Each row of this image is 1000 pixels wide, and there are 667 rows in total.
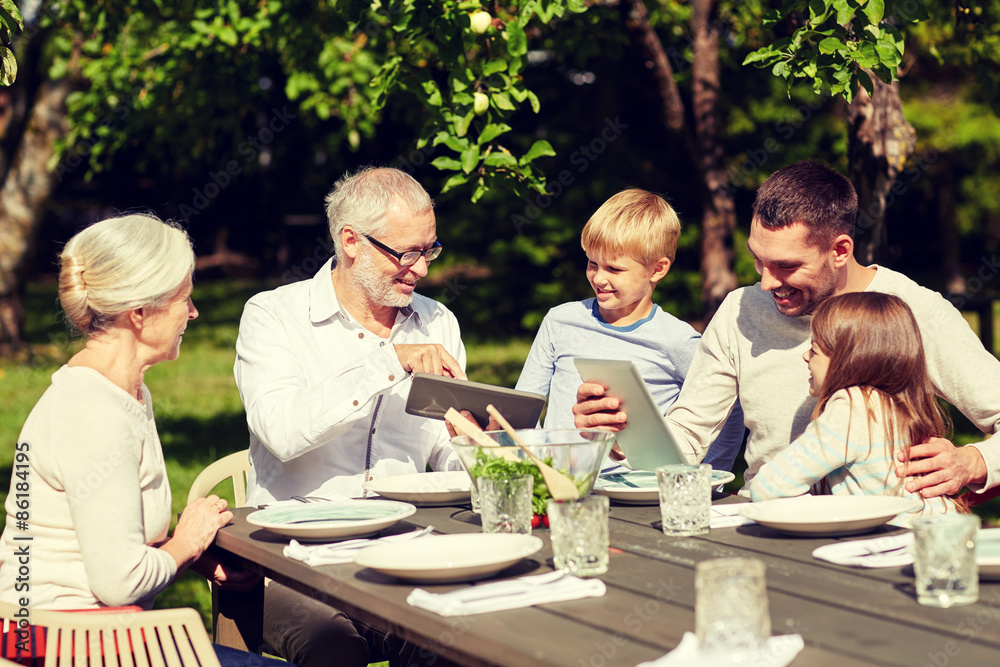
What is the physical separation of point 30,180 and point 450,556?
11222mm

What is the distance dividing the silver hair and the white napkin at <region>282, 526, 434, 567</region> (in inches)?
54.7

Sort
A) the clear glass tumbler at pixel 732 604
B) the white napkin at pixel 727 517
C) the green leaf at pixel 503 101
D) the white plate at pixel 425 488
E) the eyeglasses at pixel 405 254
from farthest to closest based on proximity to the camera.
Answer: the green leaf at pixel 503 101, the eyeglasses at pixel 405 254, the white plate at pixel 425 488, the white napkin at pixel 727 517, the clear glass tumbler at pixel 732 604

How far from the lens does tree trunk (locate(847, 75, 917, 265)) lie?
477cm

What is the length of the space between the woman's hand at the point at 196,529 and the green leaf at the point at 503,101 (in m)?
2.39

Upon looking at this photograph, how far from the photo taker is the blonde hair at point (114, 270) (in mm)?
2363

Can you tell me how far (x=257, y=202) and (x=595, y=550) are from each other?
27235 millimetres

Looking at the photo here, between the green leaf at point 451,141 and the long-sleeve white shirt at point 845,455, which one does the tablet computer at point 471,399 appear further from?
the green leaf at point 451,141

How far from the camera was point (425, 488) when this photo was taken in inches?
112

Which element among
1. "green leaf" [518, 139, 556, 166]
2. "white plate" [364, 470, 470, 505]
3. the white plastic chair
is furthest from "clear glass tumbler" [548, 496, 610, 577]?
"green leaf" [518, 139, 556, 166]

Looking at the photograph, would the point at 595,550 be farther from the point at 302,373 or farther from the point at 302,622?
the point at 302,373

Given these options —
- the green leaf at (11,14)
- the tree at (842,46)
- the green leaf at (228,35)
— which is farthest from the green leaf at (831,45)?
the green leaf at (228,35)

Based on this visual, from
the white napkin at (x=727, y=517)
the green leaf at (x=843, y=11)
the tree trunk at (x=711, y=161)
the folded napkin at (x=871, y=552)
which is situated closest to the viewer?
the folded napkin at (x=871, y=552)

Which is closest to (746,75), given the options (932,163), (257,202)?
(932,163)

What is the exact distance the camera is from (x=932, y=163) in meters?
18.5
